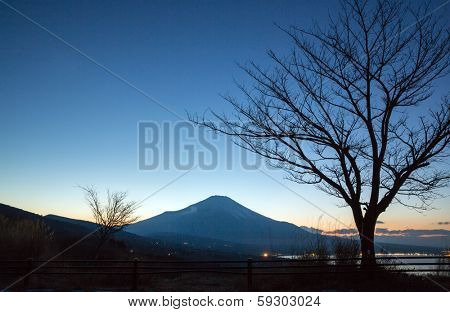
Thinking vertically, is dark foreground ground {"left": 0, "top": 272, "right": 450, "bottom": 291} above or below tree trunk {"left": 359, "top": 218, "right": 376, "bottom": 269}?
below

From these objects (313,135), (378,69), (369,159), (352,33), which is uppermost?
(352,33)

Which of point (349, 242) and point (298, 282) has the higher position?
point (349, 242)

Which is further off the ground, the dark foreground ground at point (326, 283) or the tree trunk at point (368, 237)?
the tree trunk at point (368, 237)

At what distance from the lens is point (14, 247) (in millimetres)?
20156

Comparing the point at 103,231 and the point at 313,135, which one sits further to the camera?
the point at 103,231

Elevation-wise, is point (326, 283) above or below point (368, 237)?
below

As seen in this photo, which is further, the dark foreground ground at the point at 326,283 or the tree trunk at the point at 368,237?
the tree trunk at the point at 368,237

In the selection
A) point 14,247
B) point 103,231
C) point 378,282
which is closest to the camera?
point 378,282

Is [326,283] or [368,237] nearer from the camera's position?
[326,283]

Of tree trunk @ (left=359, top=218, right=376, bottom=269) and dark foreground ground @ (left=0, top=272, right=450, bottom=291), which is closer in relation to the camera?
dark foreground ground @ (left=0, top=272, right=450, bottom=291)

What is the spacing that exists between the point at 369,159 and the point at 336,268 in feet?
12.8
